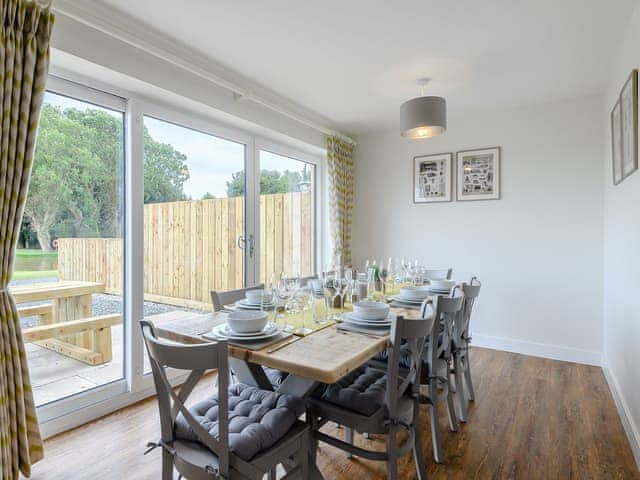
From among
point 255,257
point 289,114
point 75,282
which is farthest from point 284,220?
point 75,282

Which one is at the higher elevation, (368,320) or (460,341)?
(368,320)

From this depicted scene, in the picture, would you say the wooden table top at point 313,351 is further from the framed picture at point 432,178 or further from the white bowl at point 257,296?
the framed picture at point 432,178

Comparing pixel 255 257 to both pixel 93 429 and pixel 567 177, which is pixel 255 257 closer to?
pixel 93 429

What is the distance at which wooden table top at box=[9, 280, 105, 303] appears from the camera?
201cm

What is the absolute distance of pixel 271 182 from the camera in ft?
12.2

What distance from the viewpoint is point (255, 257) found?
348 centimetres

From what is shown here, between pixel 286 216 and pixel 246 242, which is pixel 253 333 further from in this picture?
pixel 286 216

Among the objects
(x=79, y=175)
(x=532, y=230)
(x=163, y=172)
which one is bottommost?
(x=532, y=230)

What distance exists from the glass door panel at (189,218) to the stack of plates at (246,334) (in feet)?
4.35

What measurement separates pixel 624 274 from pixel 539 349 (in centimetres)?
149

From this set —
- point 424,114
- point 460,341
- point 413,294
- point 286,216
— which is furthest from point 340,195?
point 460,341

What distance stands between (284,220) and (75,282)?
210 cm

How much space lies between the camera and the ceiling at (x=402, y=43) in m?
2.04

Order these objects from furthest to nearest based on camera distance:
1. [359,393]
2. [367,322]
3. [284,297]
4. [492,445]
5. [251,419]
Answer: [492,445]
[284,297]
[367,322]
[359,393]
[251,419]
